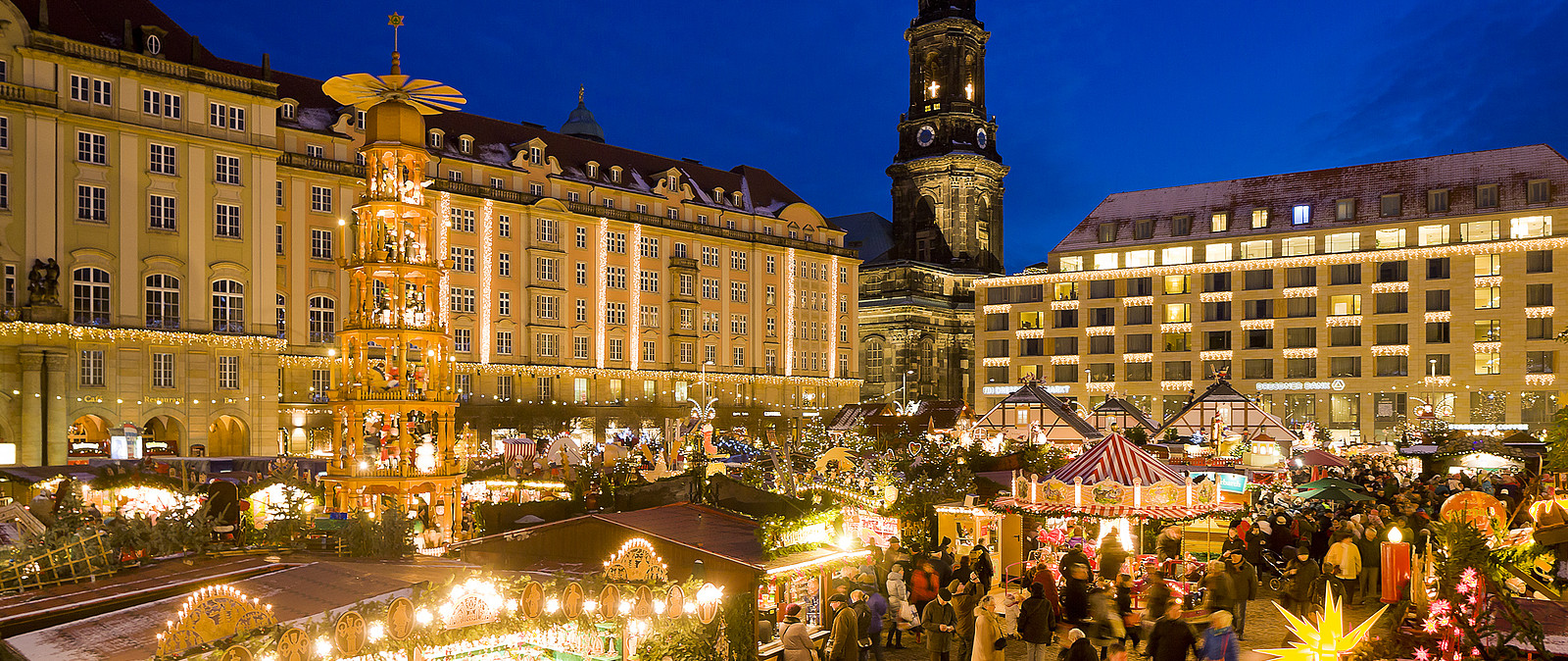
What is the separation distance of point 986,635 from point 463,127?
56615mm

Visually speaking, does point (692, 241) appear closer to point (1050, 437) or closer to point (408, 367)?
point (1050, 437)

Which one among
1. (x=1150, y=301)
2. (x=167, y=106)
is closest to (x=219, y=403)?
(x=167, y=106)

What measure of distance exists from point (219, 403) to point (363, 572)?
122 feet

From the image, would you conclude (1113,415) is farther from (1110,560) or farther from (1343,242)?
(1343,242)


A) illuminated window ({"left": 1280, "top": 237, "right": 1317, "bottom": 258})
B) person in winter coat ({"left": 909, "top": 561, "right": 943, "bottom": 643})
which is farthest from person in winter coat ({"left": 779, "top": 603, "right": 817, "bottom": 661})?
illuminated window ({"left": 1280, "top": 237, "right": 1317, "bottom": 258})

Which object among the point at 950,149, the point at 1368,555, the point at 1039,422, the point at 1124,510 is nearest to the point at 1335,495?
the point at 1368,555

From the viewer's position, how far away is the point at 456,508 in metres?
19.3

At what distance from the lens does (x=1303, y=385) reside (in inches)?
2771

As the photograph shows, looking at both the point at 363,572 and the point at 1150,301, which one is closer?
the point at 363,572

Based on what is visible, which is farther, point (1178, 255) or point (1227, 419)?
point (1178, 255)

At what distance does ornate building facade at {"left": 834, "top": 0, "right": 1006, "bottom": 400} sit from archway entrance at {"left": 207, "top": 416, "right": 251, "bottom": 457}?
5810 centimetres

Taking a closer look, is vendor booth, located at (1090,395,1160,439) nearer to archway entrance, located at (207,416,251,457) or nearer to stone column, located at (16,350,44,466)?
archway entrance, located at (207,416,251,457)

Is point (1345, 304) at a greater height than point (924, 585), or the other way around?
point (1345, 304)

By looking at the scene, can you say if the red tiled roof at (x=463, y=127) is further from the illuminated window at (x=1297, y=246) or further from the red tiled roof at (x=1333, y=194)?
the illuminated window at (x=1297, y=246)
